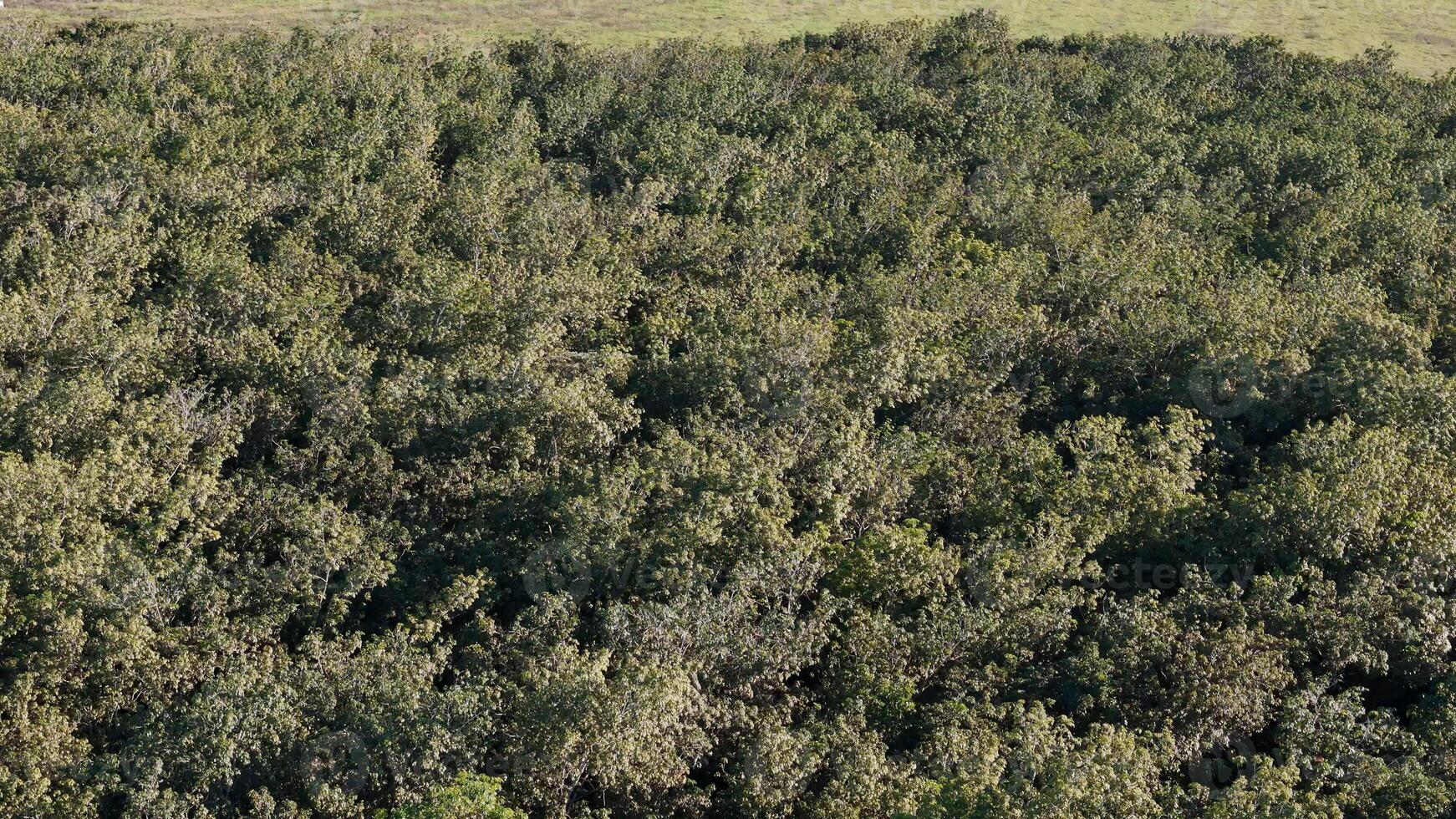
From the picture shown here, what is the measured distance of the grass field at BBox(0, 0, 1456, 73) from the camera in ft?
303

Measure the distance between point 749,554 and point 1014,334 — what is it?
53.4ft

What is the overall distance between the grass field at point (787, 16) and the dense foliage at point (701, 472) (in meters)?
23.7

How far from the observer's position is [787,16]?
103500 mm

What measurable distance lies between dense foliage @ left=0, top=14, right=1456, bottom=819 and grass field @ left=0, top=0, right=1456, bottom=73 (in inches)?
933

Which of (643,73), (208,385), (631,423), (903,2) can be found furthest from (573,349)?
(903,2)

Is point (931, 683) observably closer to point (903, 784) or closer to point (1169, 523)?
point (903, 784)

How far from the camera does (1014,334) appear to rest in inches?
2000

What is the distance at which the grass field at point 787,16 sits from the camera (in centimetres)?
9231
